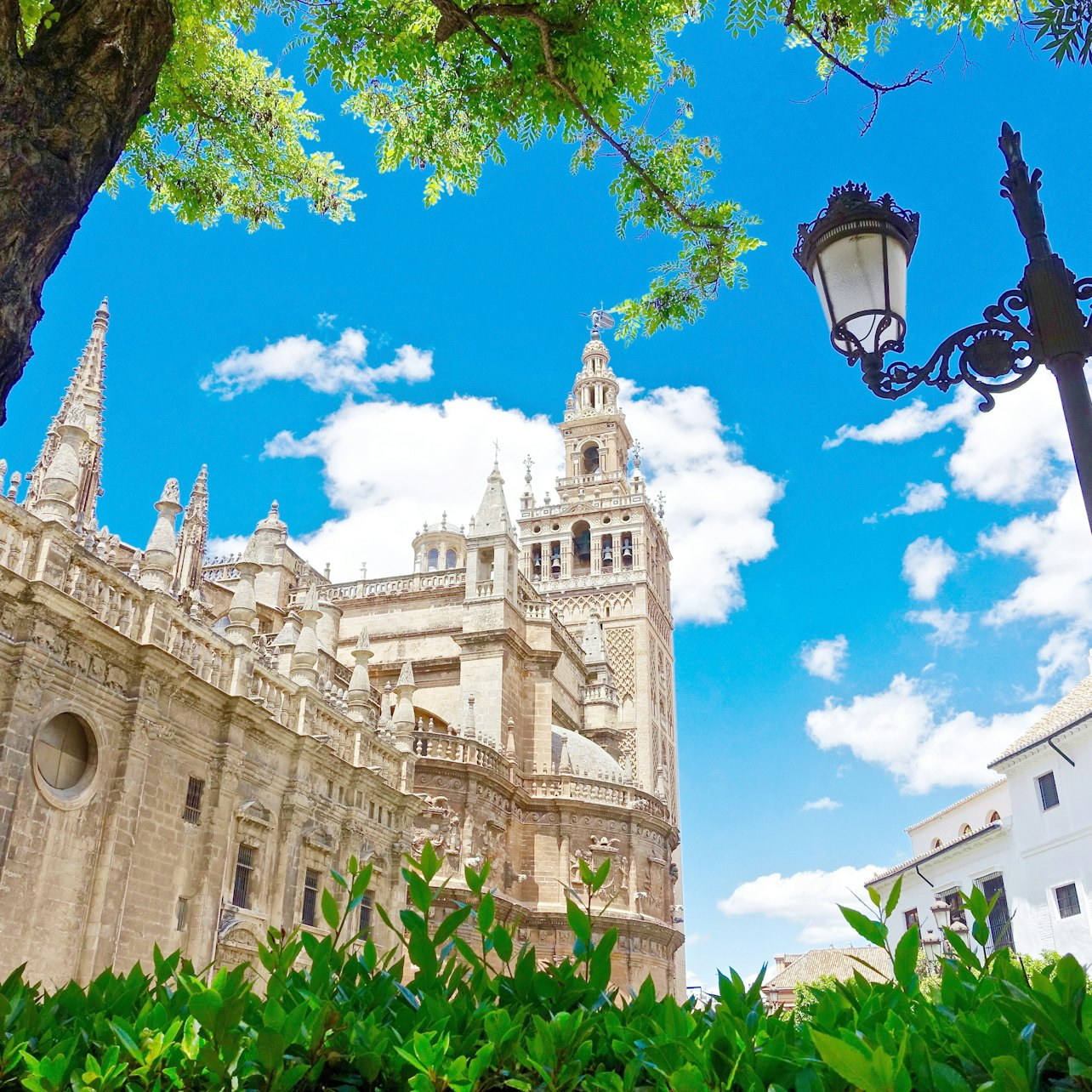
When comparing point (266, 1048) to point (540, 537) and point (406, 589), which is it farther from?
point (540, 537)

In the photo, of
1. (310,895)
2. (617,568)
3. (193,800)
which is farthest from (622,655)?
(193,800)

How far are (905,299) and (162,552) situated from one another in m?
13.0

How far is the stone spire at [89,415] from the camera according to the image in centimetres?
3016

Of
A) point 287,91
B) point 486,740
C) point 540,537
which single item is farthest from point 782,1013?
point 540,537

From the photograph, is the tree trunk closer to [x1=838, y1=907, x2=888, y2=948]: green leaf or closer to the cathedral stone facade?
the cathedral stone facade

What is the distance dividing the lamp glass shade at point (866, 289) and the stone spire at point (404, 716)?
19.2 metres

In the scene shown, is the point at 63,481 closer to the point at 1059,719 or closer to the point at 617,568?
the point at 1059,719

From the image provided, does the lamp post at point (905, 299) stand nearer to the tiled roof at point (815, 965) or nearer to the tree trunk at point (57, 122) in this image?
the tree trunk at point (57, 122)

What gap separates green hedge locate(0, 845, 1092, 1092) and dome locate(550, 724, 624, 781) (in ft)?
98.2

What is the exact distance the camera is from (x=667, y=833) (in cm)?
3322

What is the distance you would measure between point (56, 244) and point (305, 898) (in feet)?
53.3

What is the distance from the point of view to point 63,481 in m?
13.8

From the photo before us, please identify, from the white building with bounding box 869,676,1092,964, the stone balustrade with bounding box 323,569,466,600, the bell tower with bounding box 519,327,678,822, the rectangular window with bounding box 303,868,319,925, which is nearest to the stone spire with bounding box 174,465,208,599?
the stone balustrade with bounding box 323,569,466,600

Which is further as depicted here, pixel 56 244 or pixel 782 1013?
pixel 56 244
